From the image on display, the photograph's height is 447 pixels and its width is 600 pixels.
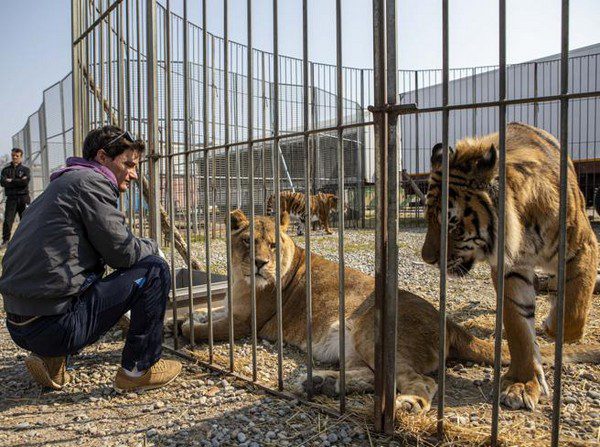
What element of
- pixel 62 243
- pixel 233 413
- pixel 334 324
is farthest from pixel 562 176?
pixel 62 243

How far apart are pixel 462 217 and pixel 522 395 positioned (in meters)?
1.04

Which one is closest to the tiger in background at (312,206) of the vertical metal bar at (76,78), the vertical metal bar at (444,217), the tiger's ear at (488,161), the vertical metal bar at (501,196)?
the vertical metal bar at (76,78)

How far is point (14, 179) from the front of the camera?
12.2 meters

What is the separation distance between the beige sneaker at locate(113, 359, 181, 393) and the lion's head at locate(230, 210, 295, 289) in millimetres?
1132

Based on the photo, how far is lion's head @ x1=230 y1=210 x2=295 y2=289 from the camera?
425 centimetres

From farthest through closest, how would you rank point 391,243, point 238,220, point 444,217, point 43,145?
point 43,145 < point 238,220 < point 391,243 < point 444,217

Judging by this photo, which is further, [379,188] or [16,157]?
[16,157]

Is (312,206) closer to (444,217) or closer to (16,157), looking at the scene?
(16,157)

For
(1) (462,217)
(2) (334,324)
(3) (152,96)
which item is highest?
(3) (152,96)

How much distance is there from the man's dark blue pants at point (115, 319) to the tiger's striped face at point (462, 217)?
1.71 m

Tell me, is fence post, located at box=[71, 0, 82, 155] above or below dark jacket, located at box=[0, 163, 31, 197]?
above

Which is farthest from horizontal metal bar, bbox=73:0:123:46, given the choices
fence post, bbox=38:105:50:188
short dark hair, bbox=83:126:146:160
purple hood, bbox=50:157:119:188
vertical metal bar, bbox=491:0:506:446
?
fence post, bbox=38:105:50:188

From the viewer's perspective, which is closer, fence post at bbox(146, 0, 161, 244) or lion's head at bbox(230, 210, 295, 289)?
fence post at bbox(146, 0, 161, 244)

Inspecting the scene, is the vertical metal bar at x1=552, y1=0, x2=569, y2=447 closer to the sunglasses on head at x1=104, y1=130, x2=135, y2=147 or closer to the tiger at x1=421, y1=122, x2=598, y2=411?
the tiger at x1=421, y1=122, x2=598, y2=411
